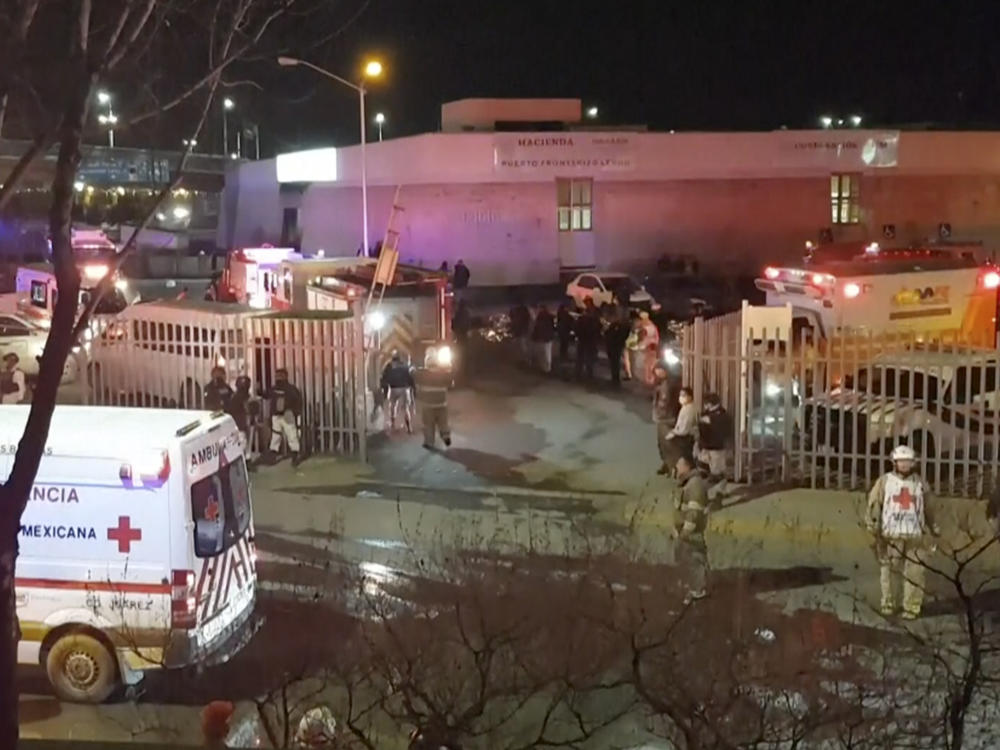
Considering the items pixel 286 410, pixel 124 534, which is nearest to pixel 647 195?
pixel 286 410

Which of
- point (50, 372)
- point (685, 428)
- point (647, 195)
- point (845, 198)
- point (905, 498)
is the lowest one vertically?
point (685, 428)

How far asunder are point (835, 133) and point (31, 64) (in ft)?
131

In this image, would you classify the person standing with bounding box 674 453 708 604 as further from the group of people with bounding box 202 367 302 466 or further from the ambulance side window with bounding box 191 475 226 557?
the group of people with bounding box 202 367 302 466

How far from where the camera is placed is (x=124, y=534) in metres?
9.52

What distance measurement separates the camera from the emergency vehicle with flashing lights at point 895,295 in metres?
21.6

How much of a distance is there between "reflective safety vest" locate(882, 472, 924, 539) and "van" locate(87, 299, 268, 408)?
9.24 metres

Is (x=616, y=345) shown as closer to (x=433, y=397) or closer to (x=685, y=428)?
(x=433, y=397)

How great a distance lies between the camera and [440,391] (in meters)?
18.2

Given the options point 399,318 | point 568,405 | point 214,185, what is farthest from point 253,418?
point 214,185

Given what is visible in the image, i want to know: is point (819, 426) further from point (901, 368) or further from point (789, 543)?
point (789, 543)

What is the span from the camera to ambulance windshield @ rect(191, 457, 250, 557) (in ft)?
31.8

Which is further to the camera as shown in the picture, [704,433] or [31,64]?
[704,433]

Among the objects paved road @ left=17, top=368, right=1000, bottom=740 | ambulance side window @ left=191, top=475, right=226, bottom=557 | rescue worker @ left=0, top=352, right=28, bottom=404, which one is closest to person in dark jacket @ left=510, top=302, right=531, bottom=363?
paved road @ left=17, top=368, right=1000, bottom=740

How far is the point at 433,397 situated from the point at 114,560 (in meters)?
8.92
